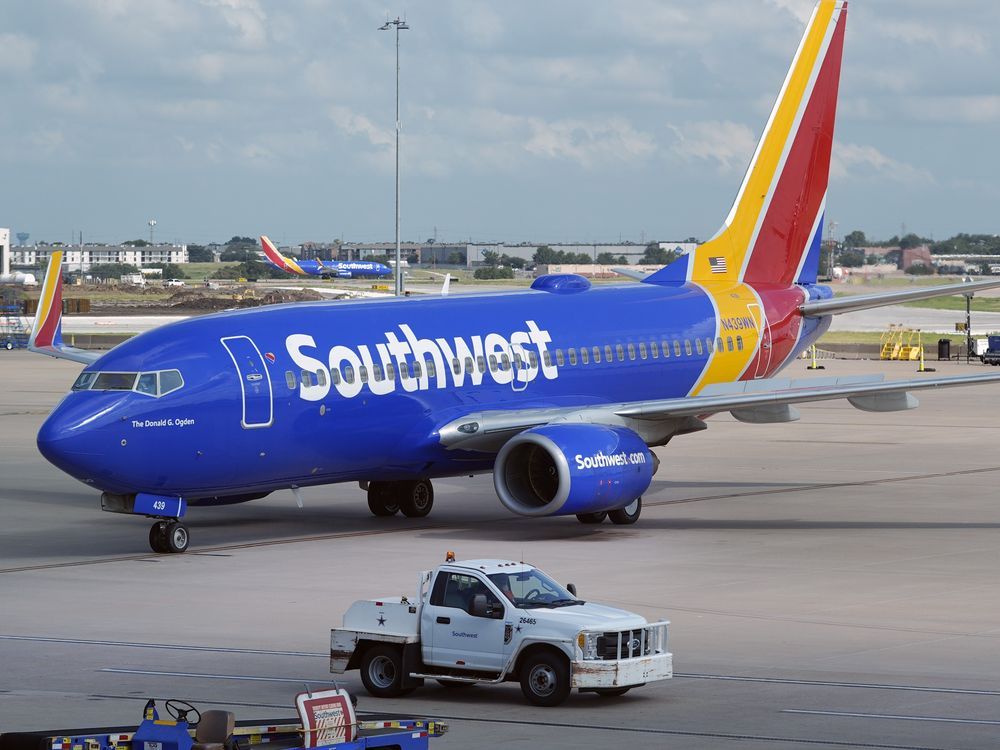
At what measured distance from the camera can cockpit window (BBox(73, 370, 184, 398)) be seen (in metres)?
30.1

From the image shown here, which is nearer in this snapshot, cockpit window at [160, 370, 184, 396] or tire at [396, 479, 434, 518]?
cockpit window at [160, 370, 184, 396]

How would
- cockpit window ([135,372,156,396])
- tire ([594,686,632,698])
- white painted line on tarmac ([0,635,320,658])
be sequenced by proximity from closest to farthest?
tire ([594,686,632,698]), white painted line on tarmac ([0,635,320,658]), cockpit window ([135,372,156,396])

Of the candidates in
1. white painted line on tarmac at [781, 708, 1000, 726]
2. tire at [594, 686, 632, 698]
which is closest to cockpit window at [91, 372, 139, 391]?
tire at [594, 686, 632, 698]

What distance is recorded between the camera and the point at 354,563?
29.8m

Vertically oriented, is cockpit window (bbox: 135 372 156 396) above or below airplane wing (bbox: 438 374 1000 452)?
above

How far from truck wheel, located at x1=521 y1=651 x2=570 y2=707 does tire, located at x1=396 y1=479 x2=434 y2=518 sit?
56.8ft

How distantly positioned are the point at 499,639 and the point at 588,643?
1114 mm

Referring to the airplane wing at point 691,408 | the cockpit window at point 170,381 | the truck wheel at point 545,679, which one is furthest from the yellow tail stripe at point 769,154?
the truck wheel at point 545,679

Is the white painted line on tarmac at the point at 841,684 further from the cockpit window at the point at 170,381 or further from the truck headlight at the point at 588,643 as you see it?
the cockpit window at the point at 170,381

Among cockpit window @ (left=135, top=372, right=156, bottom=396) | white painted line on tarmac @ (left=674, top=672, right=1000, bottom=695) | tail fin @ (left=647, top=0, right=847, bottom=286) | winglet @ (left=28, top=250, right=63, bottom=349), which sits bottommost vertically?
white painted line on tarmac @ (left=674, top=672, right=1000, bottom=695)

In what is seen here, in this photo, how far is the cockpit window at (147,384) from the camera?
98.5 ft

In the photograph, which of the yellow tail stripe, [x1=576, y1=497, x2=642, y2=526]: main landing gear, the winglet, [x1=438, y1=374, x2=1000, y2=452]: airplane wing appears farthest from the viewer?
the yellow tail stripe

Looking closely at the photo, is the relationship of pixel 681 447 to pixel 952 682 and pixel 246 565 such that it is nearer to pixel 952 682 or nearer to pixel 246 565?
pixel 246 565

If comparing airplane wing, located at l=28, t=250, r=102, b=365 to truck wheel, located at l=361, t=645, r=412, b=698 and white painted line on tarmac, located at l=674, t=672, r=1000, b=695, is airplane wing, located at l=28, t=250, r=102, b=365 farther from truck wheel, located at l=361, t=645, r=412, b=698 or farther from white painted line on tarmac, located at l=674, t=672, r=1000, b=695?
white painted line on tarmac, located at l=674, t=672, r=1000, b=695
